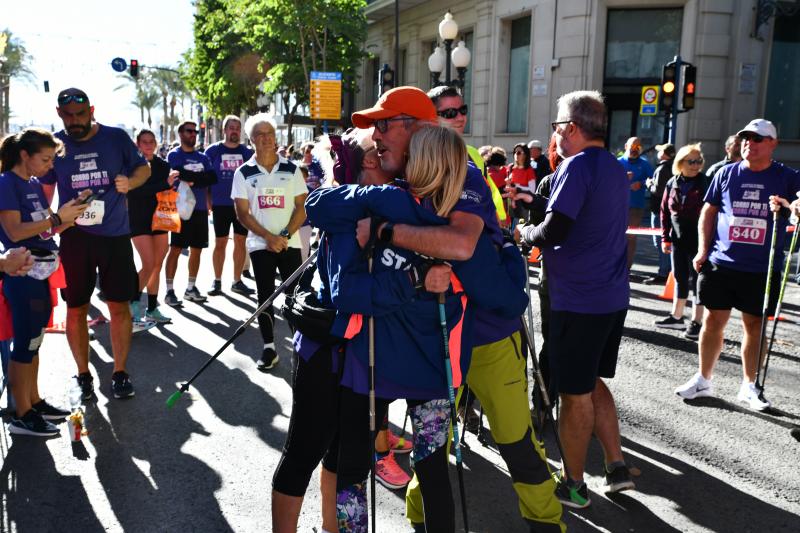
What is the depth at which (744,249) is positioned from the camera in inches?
201

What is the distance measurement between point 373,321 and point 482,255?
0.46 metres

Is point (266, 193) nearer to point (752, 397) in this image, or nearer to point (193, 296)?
point (193, 296)

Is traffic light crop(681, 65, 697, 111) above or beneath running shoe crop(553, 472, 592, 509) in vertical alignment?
above

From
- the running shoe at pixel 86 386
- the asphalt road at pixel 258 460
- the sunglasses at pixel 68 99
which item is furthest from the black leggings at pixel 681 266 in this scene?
the sunglasses at pixel 68 99

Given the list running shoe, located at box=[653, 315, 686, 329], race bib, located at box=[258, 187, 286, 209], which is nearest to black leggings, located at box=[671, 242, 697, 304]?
running shoe, located at box=[653, 315, 686, 329]

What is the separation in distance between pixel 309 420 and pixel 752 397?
13.0ft

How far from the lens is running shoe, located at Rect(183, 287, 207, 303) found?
8.64m

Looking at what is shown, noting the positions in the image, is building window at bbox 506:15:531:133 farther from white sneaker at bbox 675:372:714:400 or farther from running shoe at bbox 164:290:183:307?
white sneaker at bbox 675:372:714:400

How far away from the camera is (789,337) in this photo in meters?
7.35

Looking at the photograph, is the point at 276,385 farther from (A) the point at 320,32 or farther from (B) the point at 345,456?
(A) the point at 320,32

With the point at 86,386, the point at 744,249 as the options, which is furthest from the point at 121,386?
the point at 744,249

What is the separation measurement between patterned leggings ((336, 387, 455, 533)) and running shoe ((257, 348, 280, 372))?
11.1 feet

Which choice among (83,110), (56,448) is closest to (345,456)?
(56,448)

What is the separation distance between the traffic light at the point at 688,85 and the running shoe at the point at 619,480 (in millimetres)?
12676
